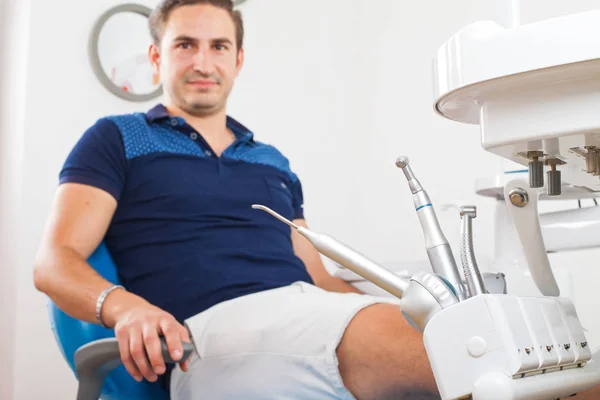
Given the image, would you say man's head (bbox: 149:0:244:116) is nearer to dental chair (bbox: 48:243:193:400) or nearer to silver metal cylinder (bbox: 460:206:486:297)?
dental chair (bbox: 48:243:193:400)

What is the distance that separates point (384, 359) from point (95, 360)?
1.25 feet

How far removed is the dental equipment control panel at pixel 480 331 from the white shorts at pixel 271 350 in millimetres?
393

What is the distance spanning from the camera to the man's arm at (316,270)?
1.59 m

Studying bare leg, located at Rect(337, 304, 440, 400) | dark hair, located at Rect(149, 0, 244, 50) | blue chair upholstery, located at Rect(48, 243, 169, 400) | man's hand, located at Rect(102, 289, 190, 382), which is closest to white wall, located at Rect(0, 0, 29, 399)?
dark hair, located at Rect(149, 0, 244, 50)

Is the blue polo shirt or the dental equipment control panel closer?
the dental equipment control panel

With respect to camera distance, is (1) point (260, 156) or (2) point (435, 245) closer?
(2) point (435, 245)

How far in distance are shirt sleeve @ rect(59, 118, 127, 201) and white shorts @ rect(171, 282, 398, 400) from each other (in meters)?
0.33

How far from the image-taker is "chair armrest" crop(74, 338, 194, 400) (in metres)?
0.93

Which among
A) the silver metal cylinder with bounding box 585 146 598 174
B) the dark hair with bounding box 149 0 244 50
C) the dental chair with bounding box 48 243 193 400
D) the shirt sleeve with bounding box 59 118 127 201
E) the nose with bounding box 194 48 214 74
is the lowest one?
the dental chair with bounding box 48 243 193 400

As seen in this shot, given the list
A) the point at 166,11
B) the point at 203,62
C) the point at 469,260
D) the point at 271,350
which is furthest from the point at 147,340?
the point at 166,11

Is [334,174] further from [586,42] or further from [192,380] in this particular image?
[586,42]

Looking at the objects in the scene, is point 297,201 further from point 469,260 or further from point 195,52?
point 469,260

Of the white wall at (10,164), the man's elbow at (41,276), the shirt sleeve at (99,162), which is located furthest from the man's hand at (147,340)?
the white wall at (10,164)

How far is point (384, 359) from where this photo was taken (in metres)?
0.92
